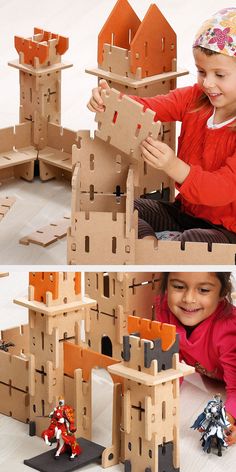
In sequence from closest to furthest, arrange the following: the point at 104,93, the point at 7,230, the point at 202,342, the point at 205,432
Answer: the point at 104,93, the point at 205,432, the point at 202,342, the point at 7,230

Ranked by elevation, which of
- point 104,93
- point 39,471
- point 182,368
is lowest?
point 39,471

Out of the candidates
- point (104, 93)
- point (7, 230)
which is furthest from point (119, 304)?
point (104, 93)

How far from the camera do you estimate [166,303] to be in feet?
10.3

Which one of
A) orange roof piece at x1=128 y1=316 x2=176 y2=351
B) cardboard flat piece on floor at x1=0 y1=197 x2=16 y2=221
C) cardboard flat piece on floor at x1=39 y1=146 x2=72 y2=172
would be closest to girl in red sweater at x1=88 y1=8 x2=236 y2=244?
orange roof piece at x1=128 y1=316 x2=176 y2=351

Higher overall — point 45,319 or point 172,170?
point 172,170

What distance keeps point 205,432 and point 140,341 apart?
0.84ft

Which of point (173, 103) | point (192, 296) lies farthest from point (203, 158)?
point (192, 296)

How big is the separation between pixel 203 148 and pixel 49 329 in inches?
17.4

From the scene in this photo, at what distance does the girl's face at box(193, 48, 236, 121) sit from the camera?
2715 millimetres

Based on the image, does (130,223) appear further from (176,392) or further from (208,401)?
(208,401)

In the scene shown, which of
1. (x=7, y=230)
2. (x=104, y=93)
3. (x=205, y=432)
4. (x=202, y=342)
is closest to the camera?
(x=104, y=93)

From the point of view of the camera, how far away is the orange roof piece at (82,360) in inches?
114

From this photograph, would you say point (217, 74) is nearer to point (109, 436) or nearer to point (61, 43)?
point (109, 436)

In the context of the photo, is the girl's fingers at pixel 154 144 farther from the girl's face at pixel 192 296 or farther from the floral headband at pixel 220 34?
the girl's face at pixel 192 296
